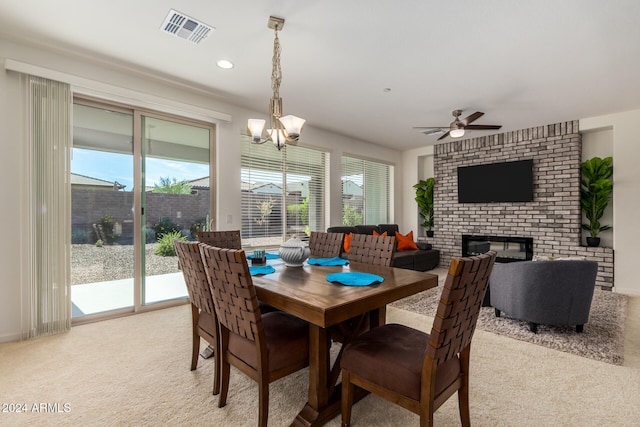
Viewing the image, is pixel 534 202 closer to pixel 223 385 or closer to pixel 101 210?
pixel 223 385

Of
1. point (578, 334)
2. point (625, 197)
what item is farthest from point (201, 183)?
point (625, 197)

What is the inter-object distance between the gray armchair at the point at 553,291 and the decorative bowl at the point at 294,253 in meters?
2.04

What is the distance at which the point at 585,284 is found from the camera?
263 centimetres

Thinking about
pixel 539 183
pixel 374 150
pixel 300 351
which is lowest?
pixel 300 351

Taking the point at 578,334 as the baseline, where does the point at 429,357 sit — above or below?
above

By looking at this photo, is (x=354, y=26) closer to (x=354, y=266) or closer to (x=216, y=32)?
(x=216, y=32)

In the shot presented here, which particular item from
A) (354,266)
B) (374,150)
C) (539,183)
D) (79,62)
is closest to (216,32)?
(79,62)

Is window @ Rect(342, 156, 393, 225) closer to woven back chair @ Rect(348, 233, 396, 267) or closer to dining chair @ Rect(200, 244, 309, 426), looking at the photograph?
woven back chair @ Rect(348, 233, 396, 267)

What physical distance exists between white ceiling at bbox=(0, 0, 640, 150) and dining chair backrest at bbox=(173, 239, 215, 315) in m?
1.72

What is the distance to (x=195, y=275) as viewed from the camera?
74.9 inches

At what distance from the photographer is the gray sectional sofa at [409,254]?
16.8ft

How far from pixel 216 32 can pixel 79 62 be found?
153 cm

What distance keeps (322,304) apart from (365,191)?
5.18 metres

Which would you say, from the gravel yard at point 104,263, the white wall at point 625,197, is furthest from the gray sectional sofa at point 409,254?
the gravel yard at point 104,263
